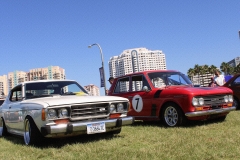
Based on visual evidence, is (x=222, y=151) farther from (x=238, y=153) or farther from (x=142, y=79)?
(x=142, y=79)

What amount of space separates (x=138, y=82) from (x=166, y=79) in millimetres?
886

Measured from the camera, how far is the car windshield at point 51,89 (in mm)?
6668

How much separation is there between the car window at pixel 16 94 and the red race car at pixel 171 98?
3.14 m

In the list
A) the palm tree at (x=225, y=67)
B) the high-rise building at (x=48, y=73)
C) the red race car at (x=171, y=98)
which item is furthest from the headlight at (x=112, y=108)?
the palm tree at (x=225, y=67)

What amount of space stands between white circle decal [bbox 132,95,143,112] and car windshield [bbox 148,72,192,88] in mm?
614

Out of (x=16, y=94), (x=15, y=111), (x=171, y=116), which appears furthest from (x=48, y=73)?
(x=171, y=116)

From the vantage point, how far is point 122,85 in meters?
9.05

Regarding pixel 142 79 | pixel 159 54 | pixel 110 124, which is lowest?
pixel 110 124

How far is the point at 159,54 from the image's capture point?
1954 inches

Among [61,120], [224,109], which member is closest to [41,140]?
[61,120]

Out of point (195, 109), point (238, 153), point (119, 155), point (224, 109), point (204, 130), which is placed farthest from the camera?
point (224, 109)

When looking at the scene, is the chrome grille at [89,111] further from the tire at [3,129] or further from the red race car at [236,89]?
the red race car at [236,89]

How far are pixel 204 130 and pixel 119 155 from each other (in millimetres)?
2699

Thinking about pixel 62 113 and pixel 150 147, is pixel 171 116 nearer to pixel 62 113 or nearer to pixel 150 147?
pixel 150 147
